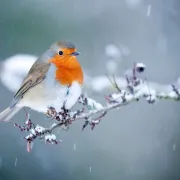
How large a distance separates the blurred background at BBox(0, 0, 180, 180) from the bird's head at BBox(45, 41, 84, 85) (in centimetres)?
197

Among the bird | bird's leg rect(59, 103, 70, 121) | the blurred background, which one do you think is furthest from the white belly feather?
the blurred background

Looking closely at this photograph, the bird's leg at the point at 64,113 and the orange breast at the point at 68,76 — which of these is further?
the orange breast at the point at 68,76

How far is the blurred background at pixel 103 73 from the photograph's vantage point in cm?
411

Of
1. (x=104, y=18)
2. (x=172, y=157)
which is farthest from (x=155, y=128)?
(x=104, y=18)

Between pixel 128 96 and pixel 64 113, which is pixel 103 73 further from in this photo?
pixel 128 96

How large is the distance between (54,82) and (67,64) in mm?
77

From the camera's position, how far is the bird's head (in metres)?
1.87

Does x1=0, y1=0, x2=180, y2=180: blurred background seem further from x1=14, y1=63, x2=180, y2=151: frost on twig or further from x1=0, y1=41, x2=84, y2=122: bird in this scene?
x1=14, y1=63, x2=180, y2=151: frost on twig

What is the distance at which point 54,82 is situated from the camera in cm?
189

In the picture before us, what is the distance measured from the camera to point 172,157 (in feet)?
15.5

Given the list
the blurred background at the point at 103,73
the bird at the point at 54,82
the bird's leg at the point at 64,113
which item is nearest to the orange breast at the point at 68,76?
the bird at the point at 54,82

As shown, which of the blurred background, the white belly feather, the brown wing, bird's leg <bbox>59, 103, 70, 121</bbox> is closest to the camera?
bird's leg <bbox>59, 103, 70, 121</bbox>

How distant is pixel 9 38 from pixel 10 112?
218 centimetres

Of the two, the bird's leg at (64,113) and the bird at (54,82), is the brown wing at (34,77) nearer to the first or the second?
the bird at (54,82)
